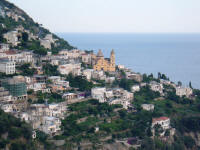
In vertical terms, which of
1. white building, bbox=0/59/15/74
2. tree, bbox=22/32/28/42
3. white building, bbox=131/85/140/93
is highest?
tree, bbox=22/32/28/42

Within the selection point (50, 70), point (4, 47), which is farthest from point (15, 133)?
point (4, 47)

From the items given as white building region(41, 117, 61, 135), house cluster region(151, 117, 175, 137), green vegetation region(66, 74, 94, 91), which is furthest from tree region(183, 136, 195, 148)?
white building region(41, 117, 61, 135)

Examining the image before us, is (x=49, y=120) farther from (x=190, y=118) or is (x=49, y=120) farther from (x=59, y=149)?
(x=190, y=118)

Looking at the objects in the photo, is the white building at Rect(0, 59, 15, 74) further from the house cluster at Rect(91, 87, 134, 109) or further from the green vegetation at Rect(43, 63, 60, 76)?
the house cluster at Rect(91, 87, 134, 109)

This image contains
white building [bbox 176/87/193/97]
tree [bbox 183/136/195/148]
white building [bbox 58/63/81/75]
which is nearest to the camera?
Result: tree [bbox 183/136/195/148]

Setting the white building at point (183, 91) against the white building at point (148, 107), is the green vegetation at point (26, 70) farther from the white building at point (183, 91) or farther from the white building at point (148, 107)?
the white building at point (183, 91)

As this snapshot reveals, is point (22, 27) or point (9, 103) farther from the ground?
point (22, 27)

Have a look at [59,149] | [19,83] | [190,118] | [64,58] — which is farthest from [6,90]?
[190,118]
